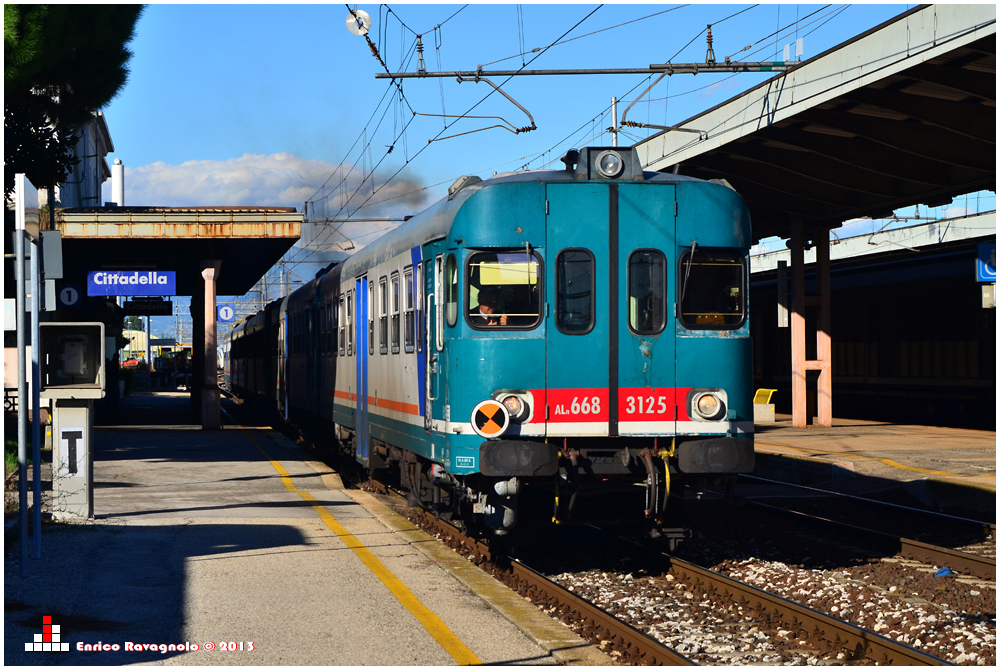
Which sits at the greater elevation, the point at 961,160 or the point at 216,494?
the point at 961,160

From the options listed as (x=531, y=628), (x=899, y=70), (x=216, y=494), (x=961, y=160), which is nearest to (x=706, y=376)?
(x=531, y=628)

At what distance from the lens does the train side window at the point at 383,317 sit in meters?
11.4

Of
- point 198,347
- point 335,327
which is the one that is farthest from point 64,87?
point 198,347

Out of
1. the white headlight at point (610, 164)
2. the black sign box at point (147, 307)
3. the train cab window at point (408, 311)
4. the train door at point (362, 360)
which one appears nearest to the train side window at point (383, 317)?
the train door at point (362, 360)

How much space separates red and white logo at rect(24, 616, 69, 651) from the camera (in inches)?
248

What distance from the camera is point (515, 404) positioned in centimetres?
838

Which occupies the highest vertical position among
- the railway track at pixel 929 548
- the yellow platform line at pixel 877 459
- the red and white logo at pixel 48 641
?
the red and white logo at pixel 48 641

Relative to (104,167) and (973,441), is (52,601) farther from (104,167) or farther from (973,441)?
(104,167)

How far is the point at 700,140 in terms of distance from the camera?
2111cm

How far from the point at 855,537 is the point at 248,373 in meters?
26.0

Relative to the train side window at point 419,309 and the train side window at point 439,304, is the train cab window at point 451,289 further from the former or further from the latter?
the train side window at point 419,309

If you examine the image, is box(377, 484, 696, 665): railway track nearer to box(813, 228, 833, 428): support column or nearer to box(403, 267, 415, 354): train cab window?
box(403, 267, 415, 354): train cab window

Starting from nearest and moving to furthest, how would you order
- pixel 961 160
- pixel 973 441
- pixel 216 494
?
pixel 216 494, pixel 961 160, pixel 973 441

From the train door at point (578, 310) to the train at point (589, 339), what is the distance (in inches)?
0.5
